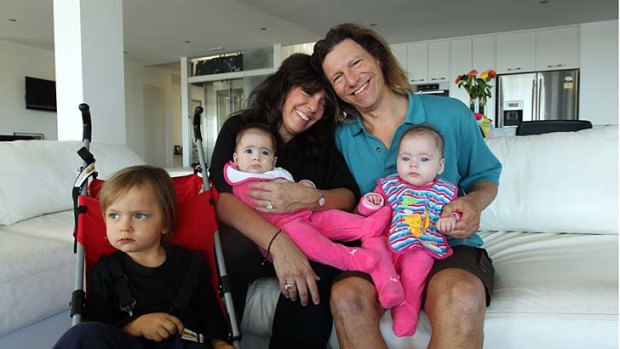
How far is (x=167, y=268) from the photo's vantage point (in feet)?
3.94

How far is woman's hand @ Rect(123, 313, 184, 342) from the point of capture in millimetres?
1062

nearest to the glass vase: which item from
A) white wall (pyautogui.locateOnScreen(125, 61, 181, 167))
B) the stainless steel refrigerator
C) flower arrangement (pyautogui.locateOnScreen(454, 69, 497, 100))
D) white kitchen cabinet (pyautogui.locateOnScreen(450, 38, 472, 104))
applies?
flower arrangement (pyautogui.locateOnScreen(454, 69, 497, 100))

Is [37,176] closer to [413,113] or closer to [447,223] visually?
[413,113]

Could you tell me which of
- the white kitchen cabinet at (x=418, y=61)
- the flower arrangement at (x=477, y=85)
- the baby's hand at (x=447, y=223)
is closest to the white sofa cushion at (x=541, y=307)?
the baby's hand at (x=447, y=223)

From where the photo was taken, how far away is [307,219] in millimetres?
1385

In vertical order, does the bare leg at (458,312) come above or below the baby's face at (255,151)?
below

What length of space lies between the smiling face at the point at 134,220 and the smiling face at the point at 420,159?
0.73m

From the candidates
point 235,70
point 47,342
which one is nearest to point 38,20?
point 235,70

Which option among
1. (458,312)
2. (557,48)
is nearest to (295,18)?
(557,48)

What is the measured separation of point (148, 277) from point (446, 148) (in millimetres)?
995

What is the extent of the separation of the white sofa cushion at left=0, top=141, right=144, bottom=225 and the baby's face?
1319 mm

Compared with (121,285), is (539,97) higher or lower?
higher

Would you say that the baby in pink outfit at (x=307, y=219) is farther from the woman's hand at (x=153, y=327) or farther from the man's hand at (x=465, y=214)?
the woman's hand at (x=153, y=327)

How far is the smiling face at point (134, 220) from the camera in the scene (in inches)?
44.4
